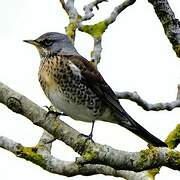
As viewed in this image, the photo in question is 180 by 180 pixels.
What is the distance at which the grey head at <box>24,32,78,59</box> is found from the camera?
24.4 feet

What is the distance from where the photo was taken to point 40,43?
770 cm

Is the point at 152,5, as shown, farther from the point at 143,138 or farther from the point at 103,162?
the point at 103,162

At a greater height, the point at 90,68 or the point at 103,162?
the point at 90,68

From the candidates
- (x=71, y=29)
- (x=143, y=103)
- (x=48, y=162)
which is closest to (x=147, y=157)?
(x=48, y=162)

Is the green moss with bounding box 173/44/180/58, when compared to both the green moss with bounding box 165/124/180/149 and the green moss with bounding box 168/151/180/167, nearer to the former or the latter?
the green moss with bounding box 165/124/180/149

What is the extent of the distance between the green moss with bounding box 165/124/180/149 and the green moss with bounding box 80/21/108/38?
209 centimetres

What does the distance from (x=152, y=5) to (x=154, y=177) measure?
2.08 meters

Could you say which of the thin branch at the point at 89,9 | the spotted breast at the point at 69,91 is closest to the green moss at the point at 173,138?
the spotted breast at the point at 69,91

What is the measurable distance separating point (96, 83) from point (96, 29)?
112cm

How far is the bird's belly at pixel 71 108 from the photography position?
6830 millimetres

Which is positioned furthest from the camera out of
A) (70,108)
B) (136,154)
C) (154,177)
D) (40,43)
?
(40,43)

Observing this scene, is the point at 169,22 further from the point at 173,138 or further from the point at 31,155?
the point at 31,155

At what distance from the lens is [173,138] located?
20.6 feet

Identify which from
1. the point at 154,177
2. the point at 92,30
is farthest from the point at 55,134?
the point at 92,30
